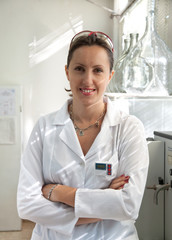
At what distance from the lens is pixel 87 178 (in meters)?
1.33

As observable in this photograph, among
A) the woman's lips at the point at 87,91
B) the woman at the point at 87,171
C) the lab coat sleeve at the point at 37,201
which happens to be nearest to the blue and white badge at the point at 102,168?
the woman at the point at 87,171

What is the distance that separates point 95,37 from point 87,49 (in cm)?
7

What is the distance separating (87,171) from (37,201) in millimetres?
261

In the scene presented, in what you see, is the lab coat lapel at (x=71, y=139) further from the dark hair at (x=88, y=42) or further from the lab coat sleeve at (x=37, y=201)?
the dark hair at (x=88, y=42)

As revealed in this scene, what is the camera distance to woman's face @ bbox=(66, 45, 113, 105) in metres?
1.31

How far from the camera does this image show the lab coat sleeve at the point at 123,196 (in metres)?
1.23

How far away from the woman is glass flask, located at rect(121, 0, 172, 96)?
30.7 inches

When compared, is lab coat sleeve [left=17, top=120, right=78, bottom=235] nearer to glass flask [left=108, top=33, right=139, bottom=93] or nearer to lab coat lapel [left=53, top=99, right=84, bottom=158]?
lab coat lapel [left=53, top=99, right=84, bottom=158]

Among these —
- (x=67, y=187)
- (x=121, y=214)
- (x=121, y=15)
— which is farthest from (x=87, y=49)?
(x=121, y=15)

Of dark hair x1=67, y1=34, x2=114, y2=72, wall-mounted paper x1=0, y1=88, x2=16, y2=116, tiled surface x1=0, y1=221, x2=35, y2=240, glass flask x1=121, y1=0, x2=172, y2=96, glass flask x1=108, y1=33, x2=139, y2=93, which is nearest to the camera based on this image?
dark hair x1=67, y1=34, x2=114, y2=72

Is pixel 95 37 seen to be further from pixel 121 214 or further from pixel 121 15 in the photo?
pixel 121 15

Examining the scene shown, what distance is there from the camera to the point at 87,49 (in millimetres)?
1326

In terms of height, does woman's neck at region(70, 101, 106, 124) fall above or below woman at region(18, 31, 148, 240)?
above

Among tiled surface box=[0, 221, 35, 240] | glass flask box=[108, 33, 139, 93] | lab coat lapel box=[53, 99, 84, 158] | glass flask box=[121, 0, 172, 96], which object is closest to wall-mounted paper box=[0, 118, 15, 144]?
tiled surface box=[0, 221, 35, 240]
